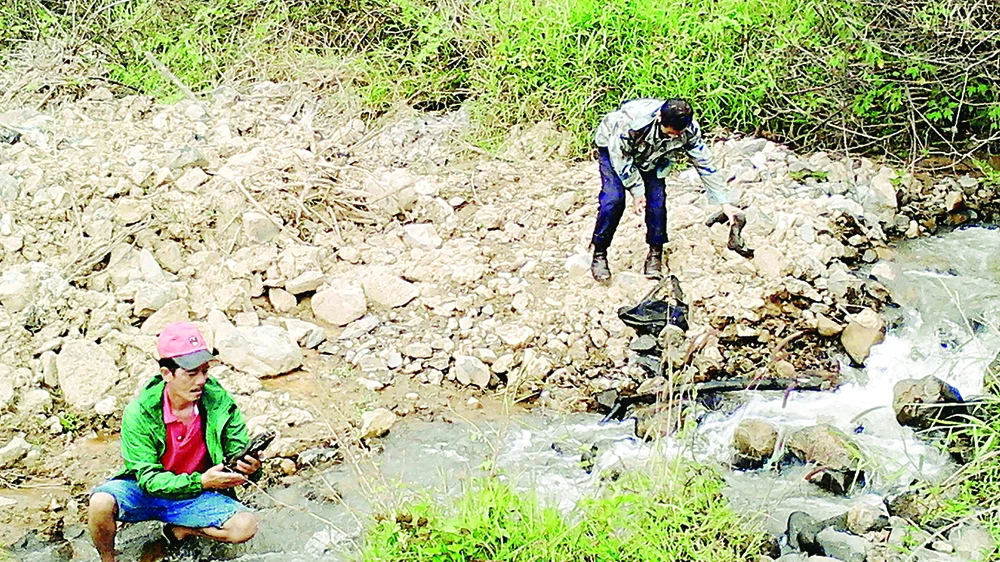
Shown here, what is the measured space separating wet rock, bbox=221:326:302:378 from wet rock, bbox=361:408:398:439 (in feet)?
1.82

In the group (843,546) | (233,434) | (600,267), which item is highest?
(233,434)

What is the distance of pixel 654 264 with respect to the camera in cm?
565

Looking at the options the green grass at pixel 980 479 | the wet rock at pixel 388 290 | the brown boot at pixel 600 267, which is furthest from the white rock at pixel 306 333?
the green grass at pixel 980 479

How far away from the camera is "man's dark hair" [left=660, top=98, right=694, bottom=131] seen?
4844 mm

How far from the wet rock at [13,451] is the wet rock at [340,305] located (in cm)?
173

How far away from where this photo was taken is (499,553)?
332 centimetres

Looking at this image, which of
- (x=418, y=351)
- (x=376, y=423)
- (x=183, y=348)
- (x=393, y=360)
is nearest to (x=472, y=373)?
(x=418, y=351)

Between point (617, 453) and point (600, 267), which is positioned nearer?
point (617, 453)

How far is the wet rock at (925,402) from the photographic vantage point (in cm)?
451

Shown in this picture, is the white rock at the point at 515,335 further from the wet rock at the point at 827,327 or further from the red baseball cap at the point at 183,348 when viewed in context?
the red baseball cap at the point at 183,348

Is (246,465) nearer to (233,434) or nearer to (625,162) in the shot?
(233,434)

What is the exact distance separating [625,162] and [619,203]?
30cm

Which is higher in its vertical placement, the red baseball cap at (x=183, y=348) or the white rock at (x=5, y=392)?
the red baseball cap at (x=183, y=348)

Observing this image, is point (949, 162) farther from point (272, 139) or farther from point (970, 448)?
point (272, 139)
